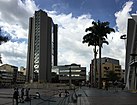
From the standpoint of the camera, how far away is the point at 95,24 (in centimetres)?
6278

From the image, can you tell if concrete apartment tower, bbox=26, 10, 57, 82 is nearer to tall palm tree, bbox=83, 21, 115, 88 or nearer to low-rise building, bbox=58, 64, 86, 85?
low-rise building, bbox=58, 64, 86, 85

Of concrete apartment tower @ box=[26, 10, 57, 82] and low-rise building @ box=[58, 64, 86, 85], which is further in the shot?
low-rise building @ box=[58, 64, 86, 85]

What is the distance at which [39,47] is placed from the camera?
170375 millimetres

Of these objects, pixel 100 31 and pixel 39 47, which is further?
pixel 39 47

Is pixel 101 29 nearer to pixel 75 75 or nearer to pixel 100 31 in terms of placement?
pixel 100 31

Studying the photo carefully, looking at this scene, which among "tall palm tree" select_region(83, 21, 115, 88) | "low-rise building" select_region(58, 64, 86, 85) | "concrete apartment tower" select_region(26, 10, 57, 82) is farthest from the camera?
"low-rise building" select_region(58, 64, 86, 85)

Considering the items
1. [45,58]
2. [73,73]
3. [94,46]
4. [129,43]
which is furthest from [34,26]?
[94,46]

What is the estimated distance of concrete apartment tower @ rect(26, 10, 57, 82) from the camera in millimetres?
171625

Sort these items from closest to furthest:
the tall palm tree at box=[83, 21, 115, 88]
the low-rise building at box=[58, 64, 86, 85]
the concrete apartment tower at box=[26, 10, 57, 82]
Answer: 1. the tall palm tree at box=[83, 21, 115, 88]
2. the concrete apartment tower at box=[26, 10, 57, 82]
3. the low-rise building at box=[58, 64, 86, 85]

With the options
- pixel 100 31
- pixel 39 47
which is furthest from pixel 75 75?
pixel 100 31

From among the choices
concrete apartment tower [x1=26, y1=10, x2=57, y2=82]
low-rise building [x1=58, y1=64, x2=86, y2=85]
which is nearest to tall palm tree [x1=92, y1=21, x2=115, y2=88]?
concrete apartment tower [x1=26, y1=10, x2=57, y2=82]

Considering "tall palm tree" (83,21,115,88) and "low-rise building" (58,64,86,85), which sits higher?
"tall palm tree" (83,21,115,88)

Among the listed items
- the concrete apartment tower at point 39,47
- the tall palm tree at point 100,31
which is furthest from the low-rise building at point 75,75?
the tall palm tree at point 100,31

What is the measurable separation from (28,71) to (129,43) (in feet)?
355
